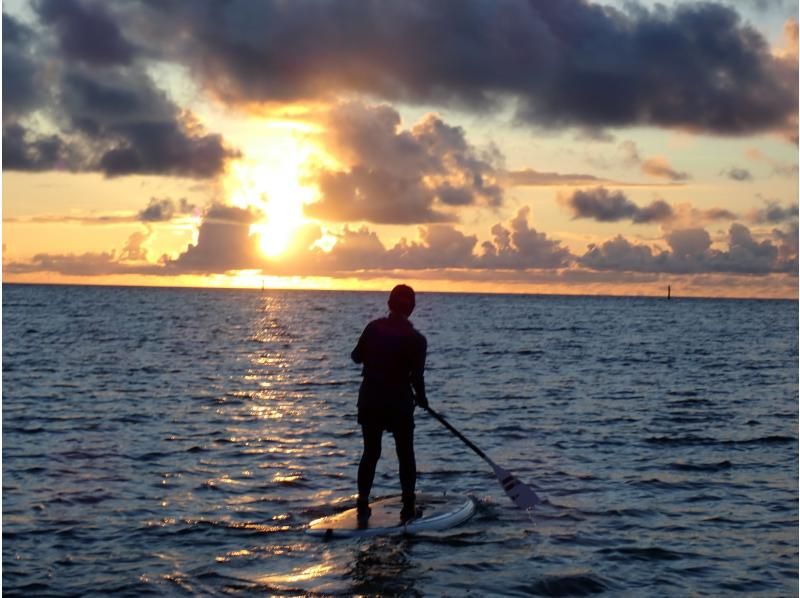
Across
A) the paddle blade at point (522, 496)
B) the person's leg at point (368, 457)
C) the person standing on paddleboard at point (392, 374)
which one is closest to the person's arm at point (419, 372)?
the person standing on paddleboard at point (392, 374)

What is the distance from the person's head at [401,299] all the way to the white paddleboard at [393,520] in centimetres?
260

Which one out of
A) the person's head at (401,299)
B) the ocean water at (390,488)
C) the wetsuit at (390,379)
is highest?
the person's head at (401,299)

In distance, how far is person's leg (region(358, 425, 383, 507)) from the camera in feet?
39.1

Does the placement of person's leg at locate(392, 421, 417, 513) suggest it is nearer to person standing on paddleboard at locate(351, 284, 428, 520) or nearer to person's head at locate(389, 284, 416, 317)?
person standing on paddleboard at locate(351, 284, 428, 520)

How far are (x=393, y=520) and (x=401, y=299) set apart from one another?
2791 mm

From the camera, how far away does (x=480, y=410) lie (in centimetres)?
2609

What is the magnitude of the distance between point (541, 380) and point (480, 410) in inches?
398

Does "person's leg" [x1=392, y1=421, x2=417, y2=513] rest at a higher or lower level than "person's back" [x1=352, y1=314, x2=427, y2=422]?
lower

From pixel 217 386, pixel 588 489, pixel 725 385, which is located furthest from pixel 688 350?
pixel 588 489

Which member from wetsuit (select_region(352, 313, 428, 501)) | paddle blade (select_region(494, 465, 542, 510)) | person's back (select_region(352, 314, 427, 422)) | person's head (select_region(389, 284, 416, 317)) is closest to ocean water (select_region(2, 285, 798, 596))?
paddle blade (select_region(494, 465, 542, 510))

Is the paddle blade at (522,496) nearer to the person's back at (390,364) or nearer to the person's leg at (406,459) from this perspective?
the person's leg at (406,459)

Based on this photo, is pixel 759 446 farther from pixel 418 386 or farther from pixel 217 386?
pixel 217 386

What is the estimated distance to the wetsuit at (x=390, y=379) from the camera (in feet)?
38.1

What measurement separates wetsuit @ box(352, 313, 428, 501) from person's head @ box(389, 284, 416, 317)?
90mm
